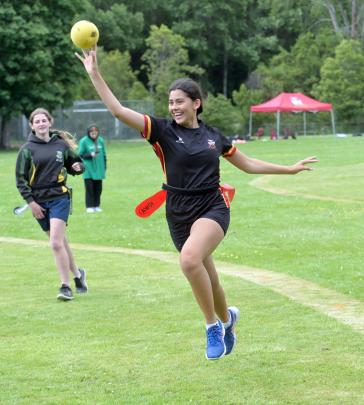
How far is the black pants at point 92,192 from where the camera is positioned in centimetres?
2009

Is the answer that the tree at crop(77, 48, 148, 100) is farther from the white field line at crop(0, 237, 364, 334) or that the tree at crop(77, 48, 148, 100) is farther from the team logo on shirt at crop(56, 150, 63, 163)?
the team logo on shirt at crop(56, 150, 63, 163)

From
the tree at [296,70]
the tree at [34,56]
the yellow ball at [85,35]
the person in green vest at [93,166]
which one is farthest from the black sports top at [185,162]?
the tree at [296,70]

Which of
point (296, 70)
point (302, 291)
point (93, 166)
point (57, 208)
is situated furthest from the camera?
point (296, 70)

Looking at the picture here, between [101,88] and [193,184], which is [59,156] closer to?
[193,184]

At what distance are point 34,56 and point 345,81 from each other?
2779cm

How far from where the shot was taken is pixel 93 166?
20125 mm

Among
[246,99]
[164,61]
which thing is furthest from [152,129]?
[246,99]

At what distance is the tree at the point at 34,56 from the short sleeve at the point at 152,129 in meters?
47.4

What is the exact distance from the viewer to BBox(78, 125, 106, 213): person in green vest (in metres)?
20.1

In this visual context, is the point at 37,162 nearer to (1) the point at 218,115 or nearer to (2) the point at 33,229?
(2) the point at 33,229

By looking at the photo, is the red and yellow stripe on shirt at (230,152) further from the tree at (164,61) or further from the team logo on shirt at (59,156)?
the tree at (164,61)

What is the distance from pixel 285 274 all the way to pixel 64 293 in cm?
297

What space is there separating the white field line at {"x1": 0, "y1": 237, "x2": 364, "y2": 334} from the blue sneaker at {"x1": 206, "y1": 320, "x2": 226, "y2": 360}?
1.75 metres

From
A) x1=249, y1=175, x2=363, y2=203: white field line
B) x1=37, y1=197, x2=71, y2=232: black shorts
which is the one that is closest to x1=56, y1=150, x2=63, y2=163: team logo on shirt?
x1=37, y1=197, x2=71, y2=232: black shorts
